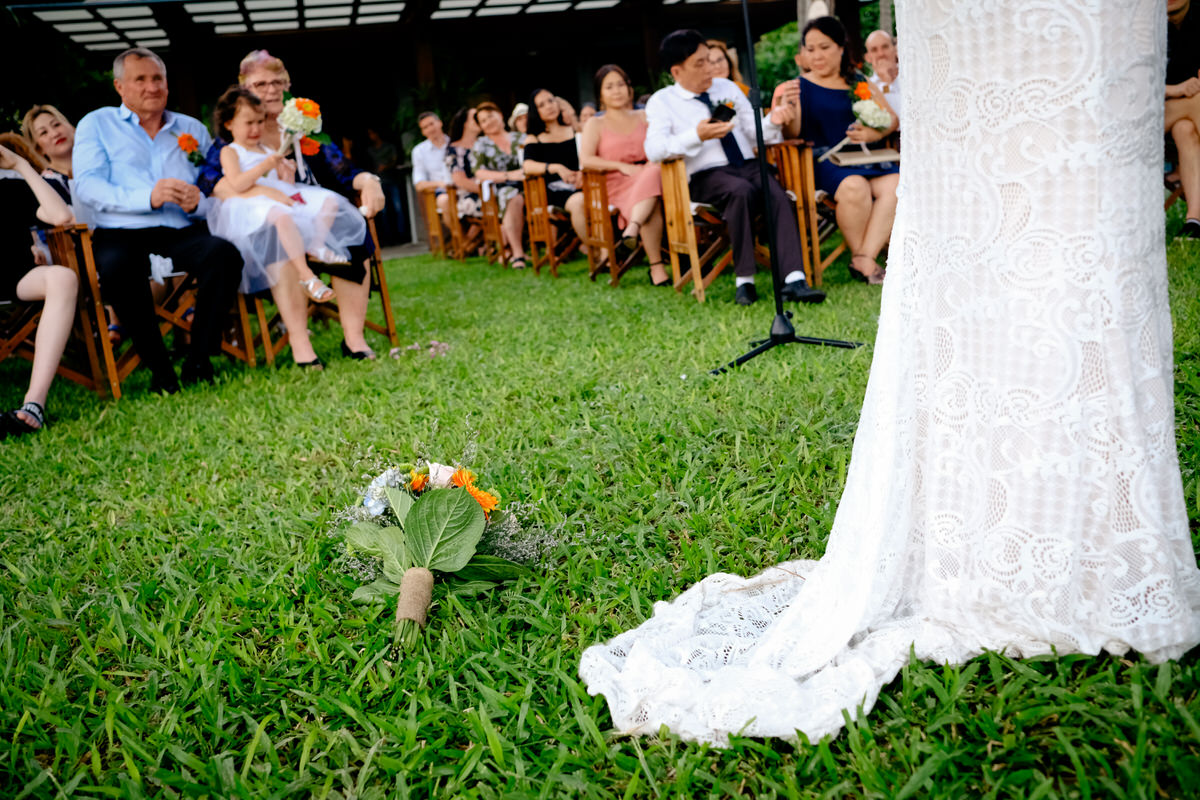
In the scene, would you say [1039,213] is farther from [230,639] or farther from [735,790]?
[230,639]

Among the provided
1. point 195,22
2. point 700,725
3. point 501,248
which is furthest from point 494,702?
point 195,22

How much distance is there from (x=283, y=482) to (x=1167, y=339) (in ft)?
8.82

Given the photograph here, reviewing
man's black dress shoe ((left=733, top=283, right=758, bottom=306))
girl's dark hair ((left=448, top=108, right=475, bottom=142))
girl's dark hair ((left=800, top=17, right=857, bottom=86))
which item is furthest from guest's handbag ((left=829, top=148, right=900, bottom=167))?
girl's dark hair ((left=448, top=108, right=475, bottom=142))

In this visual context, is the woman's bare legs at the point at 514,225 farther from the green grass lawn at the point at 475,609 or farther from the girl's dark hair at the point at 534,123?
the green grass lawn at the point at 475,609

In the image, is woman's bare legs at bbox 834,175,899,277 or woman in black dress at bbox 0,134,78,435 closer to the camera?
woman in black dress at bbox 0,134,78,435

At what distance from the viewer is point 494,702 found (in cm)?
174

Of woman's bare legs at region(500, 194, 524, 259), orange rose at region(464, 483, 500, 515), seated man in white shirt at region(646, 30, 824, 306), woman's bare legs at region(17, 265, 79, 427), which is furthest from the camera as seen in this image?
woman's bare legs at region(500, 194, 524, 259)

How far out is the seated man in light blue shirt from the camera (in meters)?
4.80

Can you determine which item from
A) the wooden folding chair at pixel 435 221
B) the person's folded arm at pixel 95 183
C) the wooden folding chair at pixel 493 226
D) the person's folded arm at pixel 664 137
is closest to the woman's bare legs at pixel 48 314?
the person's folded arm at pixel 95 183

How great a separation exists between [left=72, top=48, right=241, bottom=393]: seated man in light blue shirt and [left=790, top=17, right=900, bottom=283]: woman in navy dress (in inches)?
148

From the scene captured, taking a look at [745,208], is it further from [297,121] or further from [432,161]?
[432,161]

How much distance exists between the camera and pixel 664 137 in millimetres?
5824

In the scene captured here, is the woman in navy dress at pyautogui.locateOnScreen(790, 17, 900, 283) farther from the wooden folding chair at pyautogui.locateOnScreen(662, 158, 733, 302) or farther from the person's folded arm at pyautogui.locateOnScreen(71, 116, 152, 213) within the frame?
the person's folded arm at pyautogui.locateOnScreen(71, 116, 152, 213)

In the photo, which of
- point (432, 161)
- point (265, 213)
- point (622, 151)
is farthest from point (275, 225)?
point (432, 161)
